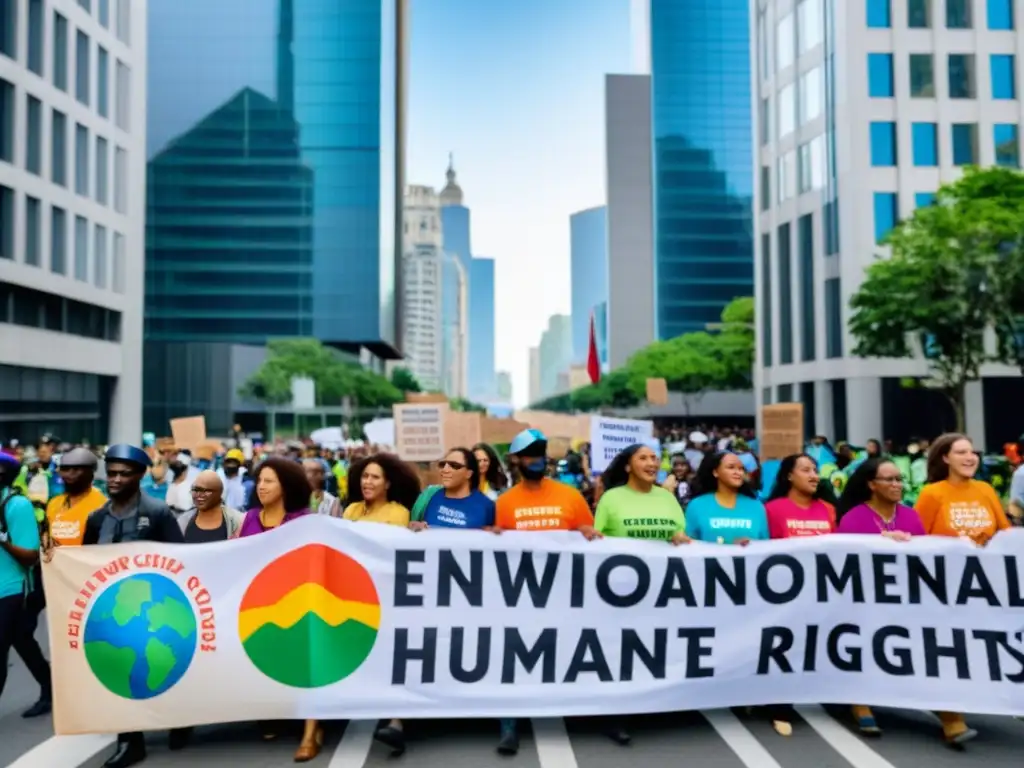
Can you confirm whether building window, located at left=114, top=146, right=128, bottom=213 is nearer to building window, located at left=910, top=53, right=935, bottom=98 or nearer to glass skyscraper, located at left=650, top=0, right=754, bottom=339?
building window, located at left=910, top=53, right=935, bottom=98

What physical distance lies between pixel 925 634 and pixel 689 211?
11494 centimetres

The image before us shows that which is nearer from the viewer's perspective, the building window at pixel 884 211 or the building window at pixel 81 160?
the building window at pixel 81 160

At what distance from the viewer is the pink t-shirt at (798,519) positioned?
19.2 feet

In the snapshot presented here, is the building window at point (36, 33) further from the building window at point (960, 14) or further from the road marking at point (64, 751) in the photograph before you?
the building window at point (960, 14)

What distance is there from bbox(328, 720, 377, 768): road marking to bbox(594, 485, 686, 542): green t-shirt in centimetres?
192

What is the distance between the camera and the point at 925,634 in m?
5.48

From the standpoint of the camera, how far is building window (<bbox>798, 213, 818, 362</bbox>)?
42.7 meters

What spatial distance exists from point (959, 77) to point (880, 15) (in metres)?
4.34

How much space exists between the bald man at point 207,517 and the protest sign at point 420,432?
822 centimetres

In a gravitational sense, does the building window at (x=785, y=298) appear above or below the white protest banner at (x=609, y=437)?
above

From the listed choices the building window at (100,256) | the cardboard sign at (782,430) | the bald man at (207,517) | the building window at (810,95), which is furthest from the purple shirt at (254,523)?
the building window at (810,95)

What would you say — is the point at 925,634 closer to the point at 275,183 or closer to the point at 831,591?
the point at 831,591

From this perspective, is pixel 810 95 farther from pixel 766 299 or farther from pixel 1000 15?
pixel 766 299

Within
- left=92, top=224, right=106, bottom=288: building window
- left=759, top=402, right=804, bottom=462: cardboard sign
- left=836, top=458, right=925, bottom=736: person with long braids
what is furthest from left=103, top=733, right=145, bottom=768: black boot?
left=92, top=224, right=106, bottom=288: building window
